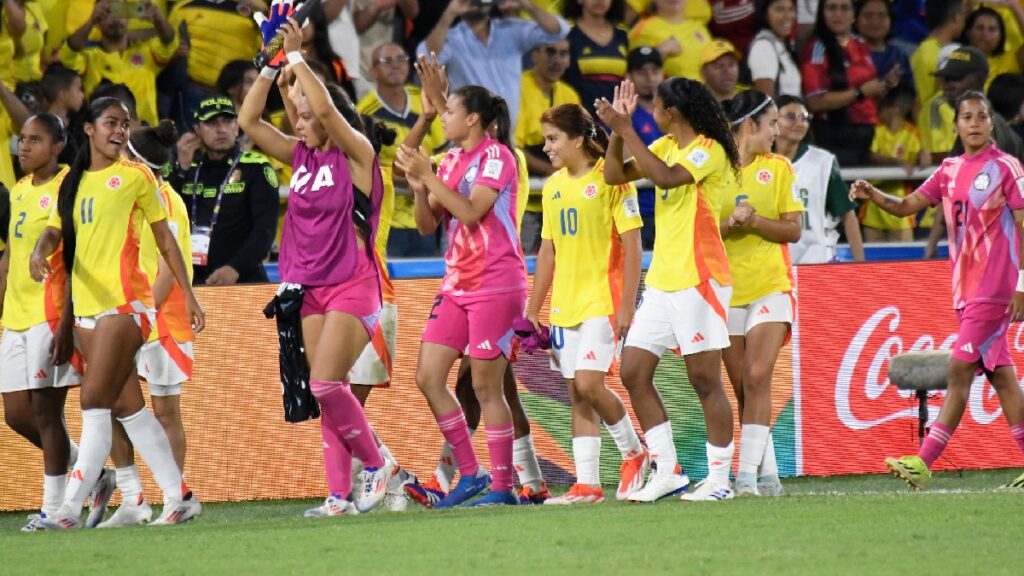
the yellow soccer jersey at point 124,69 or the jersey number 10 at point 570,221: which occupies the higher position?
the yellow soccer jersey at point 124,69

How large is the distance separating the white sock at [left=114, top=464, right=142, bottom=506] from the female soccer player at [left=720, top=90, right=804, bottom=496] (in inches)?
130

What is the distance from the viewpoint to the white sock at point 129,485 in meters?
8.78

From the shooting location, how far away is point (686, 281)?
8.05 meters

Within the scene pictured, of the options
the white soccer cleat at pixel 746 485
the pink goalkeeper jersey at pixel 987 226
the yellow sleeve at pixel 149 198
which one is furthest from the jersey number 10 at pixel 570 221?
the pink goalkeeper jersey at pixel 987 226

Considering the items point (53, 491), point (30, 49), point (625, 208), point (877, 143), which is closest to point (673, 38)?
point (877, 143)

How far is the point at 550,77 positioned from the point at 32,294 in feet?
18.4

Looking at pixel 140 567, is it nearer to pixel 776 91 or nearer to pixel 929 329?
pixel 929 329

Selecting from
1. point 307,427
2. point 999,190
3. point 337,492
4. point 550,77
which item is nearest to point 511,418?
point 337,492

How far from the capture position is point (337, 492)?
8414 millimetres

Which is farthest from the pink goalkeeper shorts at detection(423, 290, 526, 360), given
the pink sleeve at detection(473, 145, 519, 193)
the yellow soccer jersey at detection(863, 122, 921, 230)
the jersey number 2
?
the yellow soccer jersey at detection(863, 122, 921, 230)

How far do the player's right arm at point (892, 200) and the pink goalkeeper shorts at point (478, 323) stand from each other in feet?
6.85

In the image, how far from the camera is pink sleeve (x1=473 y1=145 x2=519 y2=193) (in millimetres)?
8516

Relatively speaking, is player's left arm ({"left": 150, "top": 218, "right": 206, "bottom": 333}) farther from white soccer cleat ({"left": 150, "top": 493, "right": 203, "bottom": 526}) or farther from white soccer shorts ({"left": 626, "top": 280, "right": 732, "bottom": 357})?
white soccer shorts ({"left": 626, "top": 280, "right": 732, "bottom": 357})

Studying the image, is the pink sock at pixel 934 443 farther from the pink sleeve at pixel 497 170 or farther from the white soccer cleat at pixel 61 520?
the white soccer cleat at pixel 61 520
